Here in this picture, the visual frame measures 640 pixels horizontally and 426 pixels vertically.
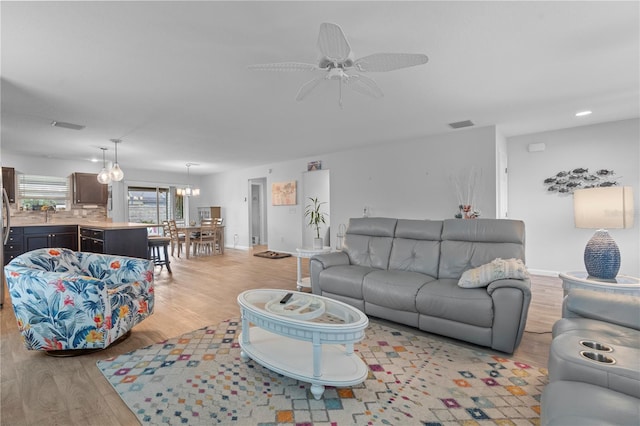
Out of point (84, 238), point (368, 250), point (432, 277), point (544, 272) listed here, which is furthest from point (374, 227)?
point (84, 238)

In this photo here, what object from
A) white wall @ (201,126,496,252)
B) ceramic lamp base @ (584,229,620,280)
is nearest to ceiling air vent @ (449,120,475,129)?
white wall @ (201,126,496,252)

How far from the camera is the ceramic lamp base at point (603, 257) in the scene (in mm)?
2436

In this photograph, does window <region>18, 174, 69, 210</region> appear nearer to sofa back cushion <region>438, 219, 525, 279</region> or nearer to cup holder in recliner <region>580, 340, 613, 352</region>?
sofa back cushion <region>438, 219, 525, 279</region>

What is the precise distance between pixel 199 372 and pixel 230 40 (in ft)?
7.91

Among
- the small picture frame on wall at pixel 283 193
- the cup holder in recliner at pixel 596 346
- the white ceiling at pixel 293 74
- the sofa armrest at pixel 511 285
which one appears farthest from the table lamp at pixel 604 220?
the small picture frame on wall at pixel 283 193

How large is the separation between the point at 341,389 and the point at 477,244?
6.62ft

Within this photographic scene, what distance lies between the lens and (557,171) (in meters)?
4.71

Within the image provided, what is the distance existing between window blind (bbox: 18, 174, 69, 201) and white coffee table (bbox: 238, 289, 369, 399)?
721 cm

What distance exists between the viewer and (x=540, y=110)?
12.5 feet

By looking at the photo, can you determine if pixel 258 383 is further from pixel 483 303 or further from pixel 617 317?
pixel 617 317

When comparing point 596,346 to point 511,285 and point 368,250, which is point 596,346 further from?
point 368,250

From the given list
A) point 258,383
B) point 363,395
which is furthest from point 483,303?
point 258,383

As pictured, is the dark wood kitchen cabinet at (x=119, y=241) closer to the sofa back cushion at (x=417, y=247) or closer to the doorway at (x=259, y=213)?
the sofa back cushion at (x=417, y=247)

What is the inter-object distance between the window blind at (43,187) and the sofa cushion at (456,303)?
27.2 ft
